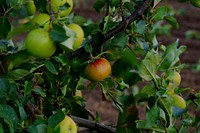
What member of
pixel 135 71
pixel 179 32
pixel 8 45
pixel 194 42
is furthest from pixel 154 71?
pixel 179 32

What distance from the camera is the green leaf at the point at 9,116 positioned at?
129 cm

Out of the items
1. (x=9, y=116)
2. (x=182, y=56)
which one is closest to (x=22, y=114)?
(x=9, y=116)

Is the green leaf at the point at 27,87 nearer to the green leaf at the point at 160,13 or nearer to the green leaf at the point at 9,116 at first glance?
the green leaf at the point at 9,116

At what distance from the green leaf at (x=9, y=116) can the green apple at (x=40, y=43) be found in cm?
21

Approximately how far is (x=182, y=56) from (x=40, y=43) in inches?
201

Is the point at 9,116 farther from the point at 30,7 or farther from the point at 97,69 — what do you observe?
the point at 30,7

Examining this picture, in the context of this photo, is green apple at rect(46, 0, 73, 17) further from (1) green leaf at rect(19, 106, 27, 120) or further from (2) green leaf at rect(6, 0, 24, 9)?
Result: (1) green leaf at rect(19, 106, 27, 120)

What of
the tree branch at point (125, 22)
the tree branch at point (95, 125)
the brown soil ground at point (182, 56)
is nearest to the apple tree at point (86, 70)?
the tree branch at point (125, 22)

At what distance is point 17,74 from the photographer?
1.41 meters

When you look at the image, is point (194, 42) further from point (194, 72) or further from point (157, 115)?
point (157, 115)

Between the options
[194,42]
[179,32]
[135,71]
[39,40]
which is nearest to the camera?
[39,40]

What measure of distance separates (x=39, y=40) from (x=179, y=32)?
6286mm

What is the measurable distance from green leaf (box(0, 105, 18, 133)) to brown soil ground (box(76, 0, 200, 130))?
248cm

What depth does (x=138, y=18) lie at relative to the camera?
1457mm
